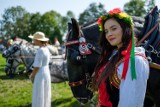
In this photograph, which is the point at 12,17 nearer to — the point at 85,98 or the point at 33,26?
the point at 33,26

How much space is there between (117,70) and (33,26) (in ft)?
256

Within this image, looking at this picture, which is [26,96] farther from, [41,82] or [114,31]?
[114,31]

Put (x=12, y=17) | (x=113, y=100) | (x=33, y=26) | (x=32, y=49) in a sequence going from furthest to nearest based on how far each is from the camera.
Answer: (x=12, y=17), (x=33, y=26), (x=32, y=49), (x=113, y=100)

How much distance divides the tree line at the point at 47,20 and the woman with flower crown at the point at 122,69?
5963cm

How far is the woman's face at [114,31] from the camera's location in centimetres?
194

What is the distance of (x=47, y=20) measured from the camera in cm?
7669

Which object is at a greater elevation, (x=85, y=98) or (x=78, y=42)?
(x=78, y=42)

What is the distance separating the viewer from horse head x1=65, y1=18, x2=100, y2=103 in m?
3.85

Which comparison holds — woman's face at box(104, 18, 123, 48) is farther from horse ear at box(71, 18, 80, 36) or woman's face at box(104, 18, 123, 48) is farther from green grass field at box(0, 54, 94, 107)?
green grass field at box(0, 54, 94, 107)

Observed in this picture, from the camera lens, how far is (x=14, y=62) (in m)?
14.1

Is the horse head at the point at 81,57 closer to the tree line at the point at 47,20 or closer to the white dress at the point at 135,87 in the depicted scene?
the white dress at the point at 135,87

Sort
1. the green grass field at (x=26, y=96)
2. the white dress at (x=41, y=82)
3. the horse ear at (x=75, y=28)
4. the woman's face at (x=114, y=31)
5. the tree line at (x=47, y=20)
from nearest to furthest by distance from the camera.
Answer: the woman's face at (x=114, y=31), the horse ear at (x=75, y=28), the white dress at (x=41, y=82), the green grass field at (x=26, y=96), the tree line at (x=47, y=20)

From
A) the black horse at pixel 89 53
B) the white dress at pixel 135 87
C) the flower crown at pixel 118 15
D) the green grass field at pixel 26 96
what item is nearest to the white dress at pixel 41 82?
the green grass field at pixel 26 96

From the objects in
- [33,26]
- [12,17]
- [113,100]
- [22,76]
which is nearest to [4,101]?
[22,76]
